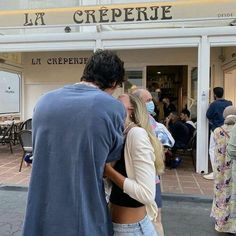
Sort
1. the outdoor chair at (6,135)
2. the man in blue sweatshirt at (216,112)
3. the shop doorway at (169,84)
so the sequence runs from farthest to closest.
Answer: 1. the shop doorway at (169,84)
2. the outdoor chair at (6,135)
3. the man in blue sweatshirt at (216,112)

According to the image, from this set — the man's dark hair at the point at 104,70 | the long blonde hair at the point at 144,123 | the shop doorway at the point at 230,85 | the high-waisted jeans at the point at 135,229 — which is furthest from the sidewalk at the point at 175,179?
the man's dark hair at the point at 104,70

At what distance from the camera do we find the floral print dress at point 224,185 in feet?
13.6

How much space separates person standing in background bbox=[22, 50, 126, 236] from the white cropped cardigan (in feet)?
0.49

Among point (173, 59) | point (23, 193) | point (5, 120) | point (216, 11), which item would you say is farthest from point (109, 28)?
point (5, 120)

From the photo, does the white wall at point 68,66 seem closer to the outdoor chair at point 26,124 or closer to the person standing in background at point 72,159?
the outdoor chair at point 26,124

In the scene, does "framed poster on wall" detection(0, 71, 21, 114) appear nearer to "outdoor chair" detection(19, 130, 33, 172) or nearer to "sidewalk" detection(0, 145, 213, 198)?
"sidewalk" detection(0, 145, 213, 198)

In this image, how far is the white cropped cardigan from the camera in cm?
169

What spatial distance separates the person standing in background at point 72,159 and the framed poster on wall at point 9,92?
35.7 feet

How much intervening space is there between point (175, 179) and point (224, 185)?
285 centimetres

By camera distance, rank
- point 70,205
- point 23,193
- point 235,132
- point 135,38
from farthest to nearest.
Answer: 1. point 135,38
2. point 23,193
3. point 235,132
4. point 70,205

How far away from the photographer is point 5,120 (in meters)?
12.1

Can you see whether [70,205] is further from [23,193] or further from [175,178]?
[175,178]

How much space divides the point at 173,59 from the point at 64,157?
10.1 m

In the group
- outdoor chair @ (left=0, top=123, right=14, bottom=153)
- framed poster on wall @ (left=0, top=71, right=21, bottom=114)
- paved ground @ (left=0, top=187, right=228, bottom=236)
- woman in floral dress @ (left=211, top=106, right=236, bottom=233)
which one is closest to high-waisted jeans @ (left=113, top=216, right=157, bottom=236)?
woman in floral dress @ (left=211, top=106, right=236, bottom=233)
